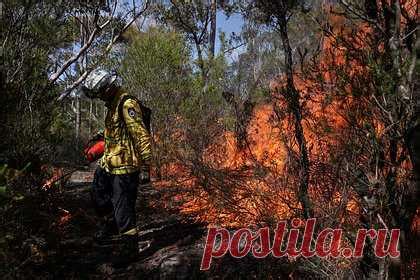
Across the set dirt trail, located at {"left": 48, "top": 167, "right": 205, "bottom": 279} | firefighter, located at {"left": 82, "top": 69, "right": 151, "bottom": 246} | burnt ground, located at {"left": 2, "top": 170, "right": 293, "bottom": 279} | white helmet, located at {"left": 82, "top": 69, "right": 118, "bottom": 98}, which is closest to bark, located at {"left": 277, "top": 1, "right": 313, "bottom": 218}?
burnt ground, located at {"left": 2, "top": 170, "right": 293, "bottom": 279}

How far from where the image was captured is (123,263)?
14.6 ft

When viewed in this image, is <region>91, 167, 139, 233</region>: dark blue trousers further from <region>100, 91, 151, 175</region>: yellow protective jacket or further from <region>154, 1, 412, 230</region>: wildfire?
<region>154, 1, 412, 230</region>: wildfire

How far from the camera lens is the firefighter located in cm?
431

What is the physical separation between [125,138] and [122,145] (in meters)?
0.07

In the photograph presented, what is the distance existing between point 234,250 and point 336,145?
1.75 metres

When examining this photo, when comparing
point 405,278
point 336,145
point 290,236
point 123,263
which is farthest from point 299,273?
point 123,263

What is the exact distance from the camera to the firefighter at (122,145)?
4.31 meters

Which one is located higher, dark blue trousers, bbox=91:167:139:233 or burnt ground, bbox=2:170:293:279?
dark blue trousers, bbox=91:167:139:233

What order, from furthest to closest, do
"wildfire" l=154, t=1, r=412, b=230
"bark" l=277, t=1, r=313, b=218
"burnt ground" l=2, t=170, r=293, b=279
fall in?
"burnt ground" l=2, t=170, r=293, b=279
"bark" l=277, t=1, r=313, b=218
"wildfire" l=154, t=1, r=412, b=230

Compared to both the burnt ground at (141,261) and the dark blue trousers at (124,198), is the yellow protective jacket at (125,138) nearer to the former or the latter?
the dark blue trousers at (124,198)

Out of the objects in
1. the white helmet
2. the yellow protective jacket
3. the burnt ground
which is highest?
the white helmet

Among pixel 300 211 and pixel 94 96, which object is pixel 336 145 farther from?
pixel 94 96

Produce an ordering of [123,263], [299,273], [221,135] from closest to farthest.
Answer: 1. [299,273]
2. [123,263]
3. [221,135]

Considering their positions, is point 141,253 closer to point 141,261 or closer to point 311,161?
point 141,261
